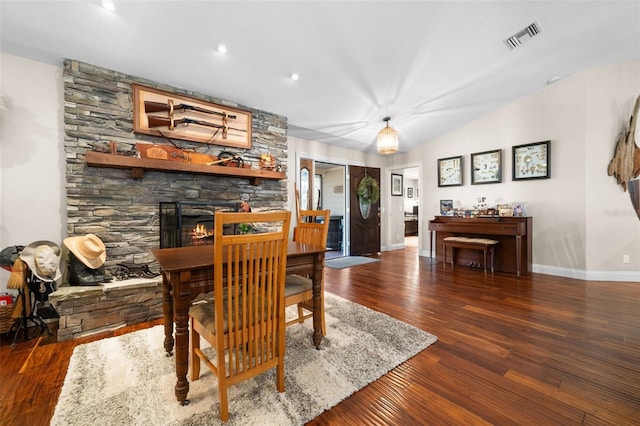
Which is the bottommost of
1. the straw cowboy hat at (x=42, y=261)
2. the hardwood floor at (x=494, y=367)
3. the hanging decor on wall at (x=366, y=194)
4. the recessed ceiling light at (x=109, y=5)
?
the hardwood floor at (x=494, y=367)

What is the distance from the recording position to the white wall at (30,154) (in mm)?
2414

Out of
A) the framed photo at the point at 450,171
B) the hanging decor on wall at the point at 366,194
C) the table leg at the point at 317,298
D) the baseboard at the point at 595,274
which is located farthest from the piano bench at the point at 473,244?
the table leg at the point at 317,298

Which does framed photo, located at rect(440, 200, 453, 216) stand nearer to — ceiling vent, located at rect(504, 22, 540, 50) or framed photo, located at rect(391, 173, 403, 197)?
framed photo, located at rect(391, 173, 403, 197)

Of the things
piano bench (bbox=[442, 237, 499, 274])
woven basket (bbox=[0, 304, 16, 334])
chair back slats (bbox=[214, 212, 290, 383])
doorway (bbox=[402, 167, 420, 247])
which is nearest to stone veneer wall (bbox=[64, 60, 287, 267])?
woven basket (bbox=[0, 304, 16, 334])

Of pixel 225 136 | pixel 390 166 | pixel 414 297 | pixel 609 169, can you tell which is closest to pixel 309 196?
pixel 390 166

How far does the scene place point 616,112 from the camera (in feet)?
12.0

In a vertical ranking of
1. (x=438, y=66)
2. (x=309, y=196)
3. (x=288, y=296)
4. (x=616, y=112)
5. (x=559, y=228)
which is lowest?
(x=288, y=296)

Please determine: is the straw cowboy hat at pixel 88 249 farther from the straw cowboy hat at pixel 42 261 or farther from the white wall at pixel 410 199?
the white wall at pixel 410 199

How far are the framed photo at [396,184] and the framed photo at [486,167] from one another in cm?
208

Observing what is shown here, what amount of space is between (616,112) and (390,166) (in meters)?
3.86

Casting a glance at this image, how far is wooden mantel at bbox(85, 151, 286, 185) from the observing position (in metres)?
2.54

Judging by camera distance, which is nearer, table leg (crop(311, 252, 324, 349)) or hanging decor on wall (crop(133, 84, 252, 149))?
table leg (crop(311, 252, 324, 349))

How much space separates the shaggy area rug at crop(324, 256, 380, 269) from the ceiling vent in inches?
154

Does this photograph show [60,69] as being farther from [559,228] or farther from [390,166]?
[559,228]
